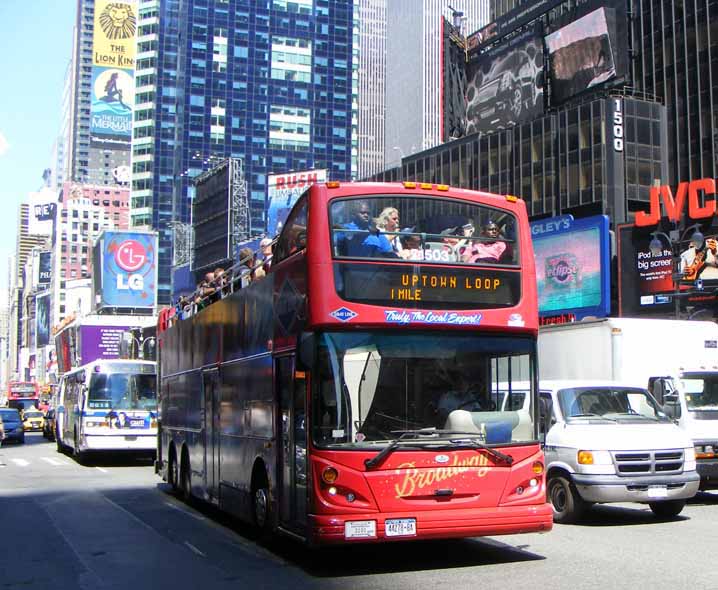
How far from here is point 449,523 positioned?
936 cm

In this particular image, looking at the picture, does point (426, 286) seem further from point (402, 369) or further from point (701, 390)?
point (701, 390)

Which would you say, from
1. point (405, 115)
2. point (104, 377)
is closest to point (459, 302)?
point (104, 377)

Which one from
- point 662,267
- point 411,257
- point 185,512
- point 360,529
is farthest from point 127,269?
point 360,529

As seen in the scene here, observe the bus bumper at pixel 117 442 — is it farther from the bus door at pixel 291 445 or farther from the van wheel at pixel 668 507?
the bus door at pixel 291 445

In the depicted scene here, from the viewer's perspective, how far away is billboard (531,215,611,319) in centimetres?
5672

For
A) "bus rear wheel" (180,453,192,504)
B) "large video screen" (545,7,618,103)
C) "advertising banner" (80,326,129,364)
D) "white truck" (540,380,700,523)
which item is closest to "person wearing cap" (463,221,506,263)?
"white truck" (540,380,700,523)

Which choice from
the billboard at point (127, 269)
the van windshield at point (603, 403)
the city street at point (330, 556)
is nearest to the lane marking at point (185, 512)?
the city street at point (330, 556)

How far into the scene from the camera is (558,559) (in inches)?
399

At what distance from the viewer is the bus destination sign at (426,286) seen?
378 inches

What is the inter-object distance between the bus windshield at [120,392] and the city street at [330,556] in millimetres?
10988

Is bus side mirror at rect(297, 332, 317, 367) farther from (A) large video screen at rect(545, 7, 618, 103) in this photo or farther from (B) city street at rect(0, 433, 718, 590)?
(A) large video screen at rect(545, 7, 618, 103)

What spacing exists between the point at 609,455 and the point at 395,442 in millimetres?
4358

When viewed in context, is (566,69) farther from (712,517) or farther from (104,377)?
(712,517)

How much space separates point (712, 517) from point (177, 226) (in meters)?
107
